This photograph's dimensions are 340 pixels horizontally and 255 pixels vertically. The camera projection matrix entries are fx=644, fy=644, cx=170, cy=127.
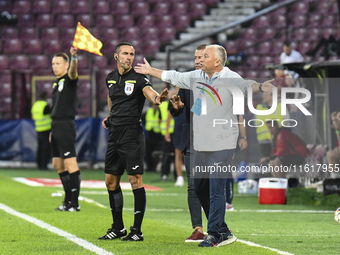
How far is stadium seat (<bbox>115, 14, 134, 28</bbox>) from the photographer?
71.7 feet

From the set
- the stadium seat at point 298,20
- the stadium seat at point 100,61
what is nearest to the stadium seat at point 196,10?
the stadium seat at point 298,20

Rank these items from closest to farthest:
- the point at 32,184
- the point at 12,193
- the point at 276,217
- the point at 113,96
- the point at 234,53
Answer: the point at 113,96
the point at 276,217
the point at 12,193
the point at 32,184
the point at 234,53

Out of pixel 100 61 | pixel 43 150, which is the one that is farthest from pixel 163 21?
pixel 43 150

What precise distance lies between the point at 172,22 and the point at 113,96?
1623 centimetres

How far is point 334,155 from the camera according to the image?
10.3 metres

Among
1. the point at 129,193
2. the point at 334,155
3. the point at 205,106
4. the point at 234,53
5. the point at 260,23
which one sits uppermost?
the point at 260,23

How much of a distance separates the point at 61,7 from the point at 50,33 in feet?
4.38

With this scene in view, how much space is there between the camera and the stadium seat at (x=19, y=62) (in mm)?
20578

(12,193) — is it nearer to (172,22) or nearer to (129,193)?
(129,193)

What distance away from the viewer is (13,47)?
2105 centimetres

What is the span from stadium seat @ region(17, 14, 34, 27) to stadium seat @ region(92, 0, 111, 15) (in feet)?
7.12

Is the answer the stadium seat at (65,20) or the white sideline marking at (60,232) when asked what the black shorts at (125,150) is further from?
the stadium seat at (65,20)

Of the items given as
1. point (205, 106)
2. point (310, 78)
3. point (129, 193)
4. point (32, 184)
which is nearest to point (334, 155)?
point (310, 78)

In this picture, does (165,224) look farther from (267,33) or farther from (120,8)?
(120,8)
